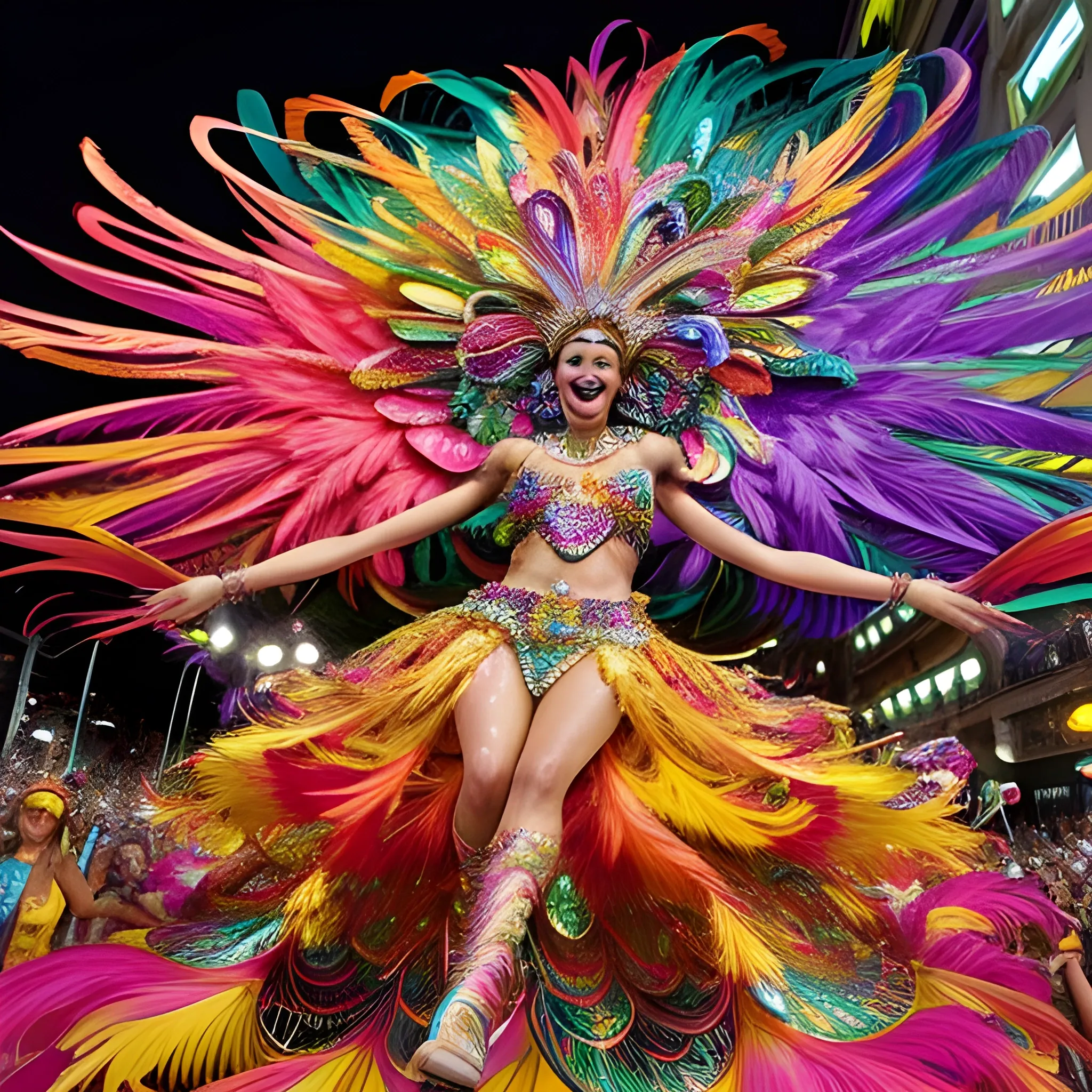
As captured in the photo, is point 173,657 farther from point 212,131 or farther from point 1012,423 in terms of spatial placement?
point 1012,423

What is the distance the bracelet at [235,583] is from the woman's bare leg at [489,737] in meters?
0.45

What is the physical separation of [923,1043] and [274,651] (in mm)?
1264

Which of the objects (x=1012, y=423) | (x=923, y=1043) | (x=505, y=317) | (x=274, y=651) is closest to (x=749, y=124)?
(x=505, y=317)

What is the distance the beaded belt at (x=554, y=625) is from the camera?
59.9 inches

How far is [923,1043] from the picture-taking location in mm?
1273

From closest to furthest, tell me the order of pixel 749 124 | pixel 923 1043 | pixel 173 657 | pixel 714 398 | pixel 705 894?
pixel 923 1043 → pixel 705 894 → pixel 173 657 → pixel 714 398 → pixel 749 124

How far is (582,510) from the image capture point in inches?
64.9

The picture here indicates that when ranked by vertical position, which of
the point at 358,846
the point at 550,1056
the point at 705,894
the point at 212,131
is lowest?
the point at 550,1056

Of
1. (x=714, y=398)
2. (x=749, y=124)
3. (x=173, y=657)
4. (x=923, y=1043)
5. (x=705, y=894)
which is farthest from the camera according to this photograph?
(x=749, y=124)

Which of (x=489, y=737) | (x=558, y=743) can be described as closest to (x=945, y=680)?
(x=558, y=743)

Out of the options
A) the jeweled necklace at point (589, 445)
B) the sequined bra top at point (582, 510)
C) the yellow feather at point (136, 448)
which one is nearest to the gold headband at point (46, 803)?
the yellow feather at point (136, 448)

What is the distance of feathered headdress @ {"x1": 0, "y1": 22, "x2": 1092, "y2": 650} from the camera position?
1.71m

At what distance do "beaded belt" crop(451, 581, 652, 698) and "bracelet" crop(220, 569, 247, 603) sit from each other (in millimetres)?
399

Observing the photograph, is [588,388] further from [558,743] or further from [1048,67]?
[1048,67]
